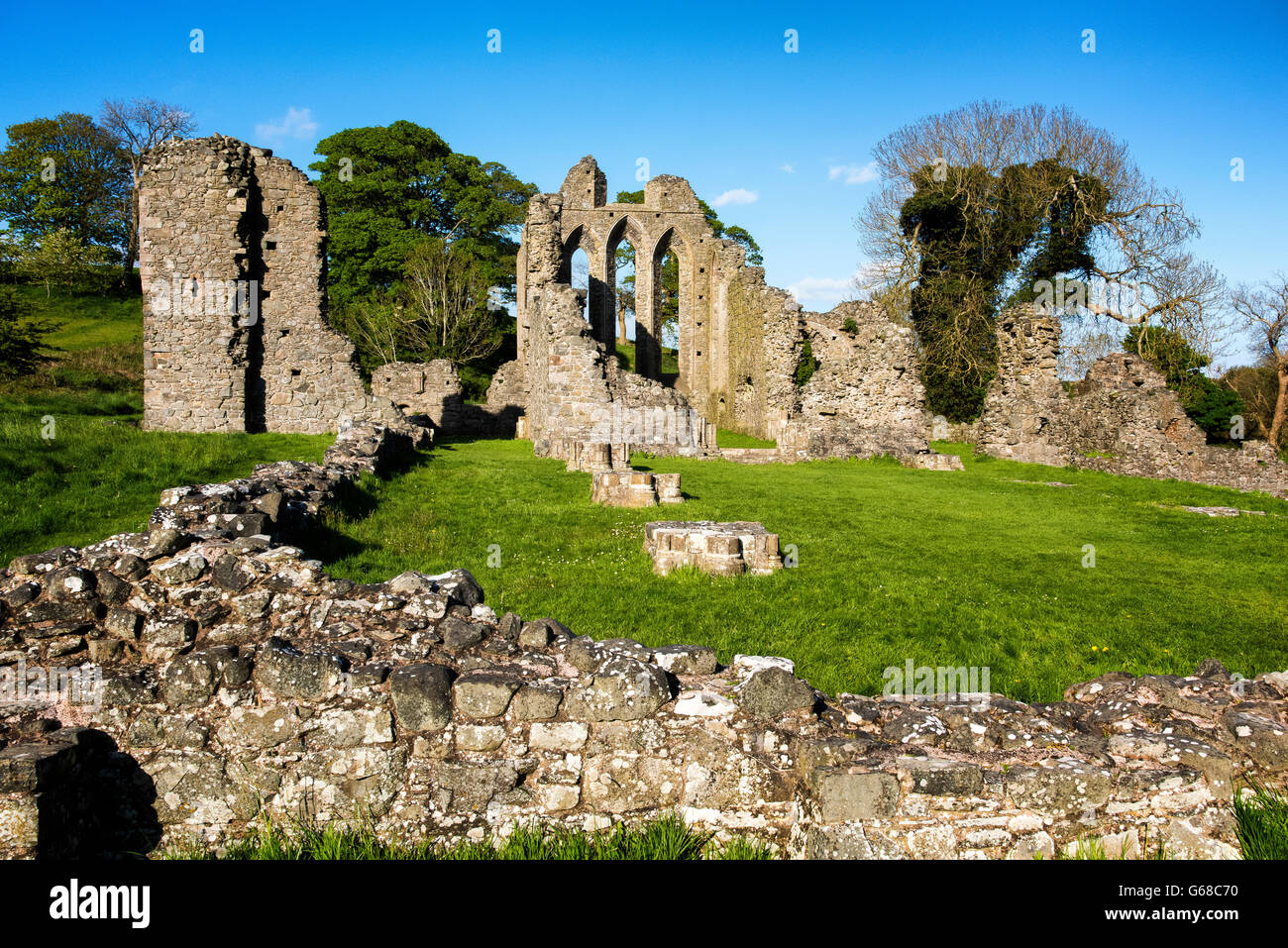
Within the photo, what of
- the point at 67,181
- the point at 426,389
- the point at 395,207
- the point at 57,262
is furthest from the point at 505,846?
the point at 67,181

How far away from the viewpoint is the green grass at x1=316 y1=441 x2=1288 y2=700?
5988 mm

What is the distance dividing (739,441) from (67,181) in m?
38.4

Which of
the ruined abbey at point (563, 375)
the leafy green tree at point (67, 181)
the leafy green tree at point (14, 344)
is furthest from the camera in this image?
the leafy green tree at point (67, 181)

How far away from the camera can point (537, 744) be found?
357cm

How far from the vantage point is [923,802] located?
10.7 feet

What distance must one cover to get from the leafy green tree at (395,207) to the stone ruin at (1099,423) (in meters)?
25.6

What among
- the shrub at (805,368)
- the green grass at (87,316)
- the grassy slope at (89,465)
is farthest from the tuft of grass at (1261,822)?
the green grass at (87,316)

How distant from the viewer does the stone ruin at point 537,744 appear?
332 cm

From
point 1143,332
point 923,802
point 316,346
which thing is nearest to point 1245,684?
point 923,802

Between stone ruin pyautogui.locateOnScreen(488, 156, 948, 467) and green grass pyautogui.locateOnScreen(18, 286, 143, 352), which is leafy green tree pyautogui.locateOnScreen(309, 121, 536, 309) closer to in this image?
stone ruin pyautogui.locateOnScreen(488, 156, 948, 467)

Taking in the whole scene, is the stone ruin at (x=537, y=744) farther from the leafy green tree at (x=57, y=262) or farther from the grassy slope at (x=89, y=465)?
the leafy green tree at (x=57, y=262)

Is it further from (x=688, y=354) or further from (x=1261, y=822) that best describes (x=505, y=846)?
(x=688, y=354)

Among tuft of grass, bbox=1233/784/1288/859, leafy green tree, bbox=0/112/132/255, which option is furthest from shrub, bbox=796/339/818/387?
leafy green tree, bbox=0/112/132/255

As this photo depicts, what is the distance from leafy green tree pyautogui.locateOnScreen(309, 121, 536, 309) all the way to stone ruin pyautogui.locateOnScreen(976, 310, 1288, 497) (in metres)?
25.6
